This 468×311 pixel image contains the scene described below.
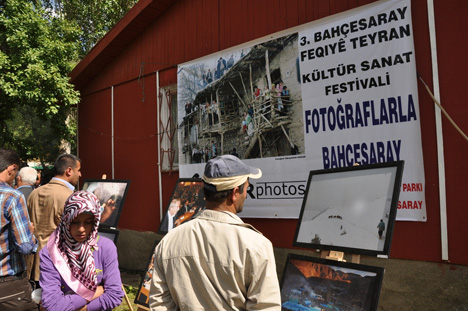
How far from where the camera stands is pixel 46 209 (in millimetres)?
4637

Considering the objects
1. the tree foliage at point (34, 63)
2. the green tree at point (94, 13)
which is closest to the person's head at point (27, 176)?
the tree foliage at point (34, 63)

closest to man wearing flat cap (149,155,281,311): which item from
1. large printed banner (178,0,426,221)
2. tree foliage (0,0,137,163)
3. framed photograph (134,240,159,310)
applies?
framed photograph (134,240,159,310)

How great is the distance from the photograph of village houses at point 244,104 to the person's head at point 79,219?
3129 mm

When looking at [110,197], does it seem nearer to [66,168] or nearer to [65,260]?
[66,168]

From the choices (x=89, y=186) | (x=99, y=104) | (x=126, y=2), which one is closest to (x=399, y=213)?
(x=89, y=186)

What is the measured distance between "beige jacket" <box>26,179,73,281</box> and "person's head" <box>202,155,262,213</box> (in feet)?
10.6

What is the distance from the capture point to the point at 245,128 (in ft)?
19.4

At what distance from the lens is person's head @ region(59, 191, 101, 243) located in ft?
8.73

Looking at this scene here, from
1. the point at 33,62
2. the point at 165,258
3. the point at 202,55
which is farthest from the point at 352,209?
the point at 33,62

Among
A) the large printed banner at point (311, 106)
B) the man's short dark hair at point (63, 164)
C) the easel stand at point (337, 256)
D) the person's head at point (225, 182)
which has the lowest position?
the easel stand at point (337, 256)

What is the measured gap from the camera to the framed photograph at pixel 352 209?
304 cm

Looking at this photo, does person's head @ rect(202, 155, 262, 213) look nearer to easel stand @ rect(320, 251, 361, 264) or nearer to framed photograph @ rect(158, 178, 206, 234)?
easel stand @ rect(320, 251, 361, 264)

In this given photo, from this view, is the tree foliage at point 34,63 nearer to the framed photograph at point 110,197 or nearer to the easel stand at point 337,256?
the framed photograph at point 110,197

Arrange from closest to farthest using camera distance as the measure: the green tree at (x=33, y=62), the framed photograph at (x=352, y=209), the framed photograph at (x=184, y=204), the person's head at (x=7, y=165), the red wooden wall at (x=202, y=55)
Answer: the framed photograph at (x=352, y=209) < the person's head at (x=7, y=165) < the red wooden wall at (x=202, y=55) < the framed photograph at (x=184, y=204) < the green tree at (x=33, y=62)
